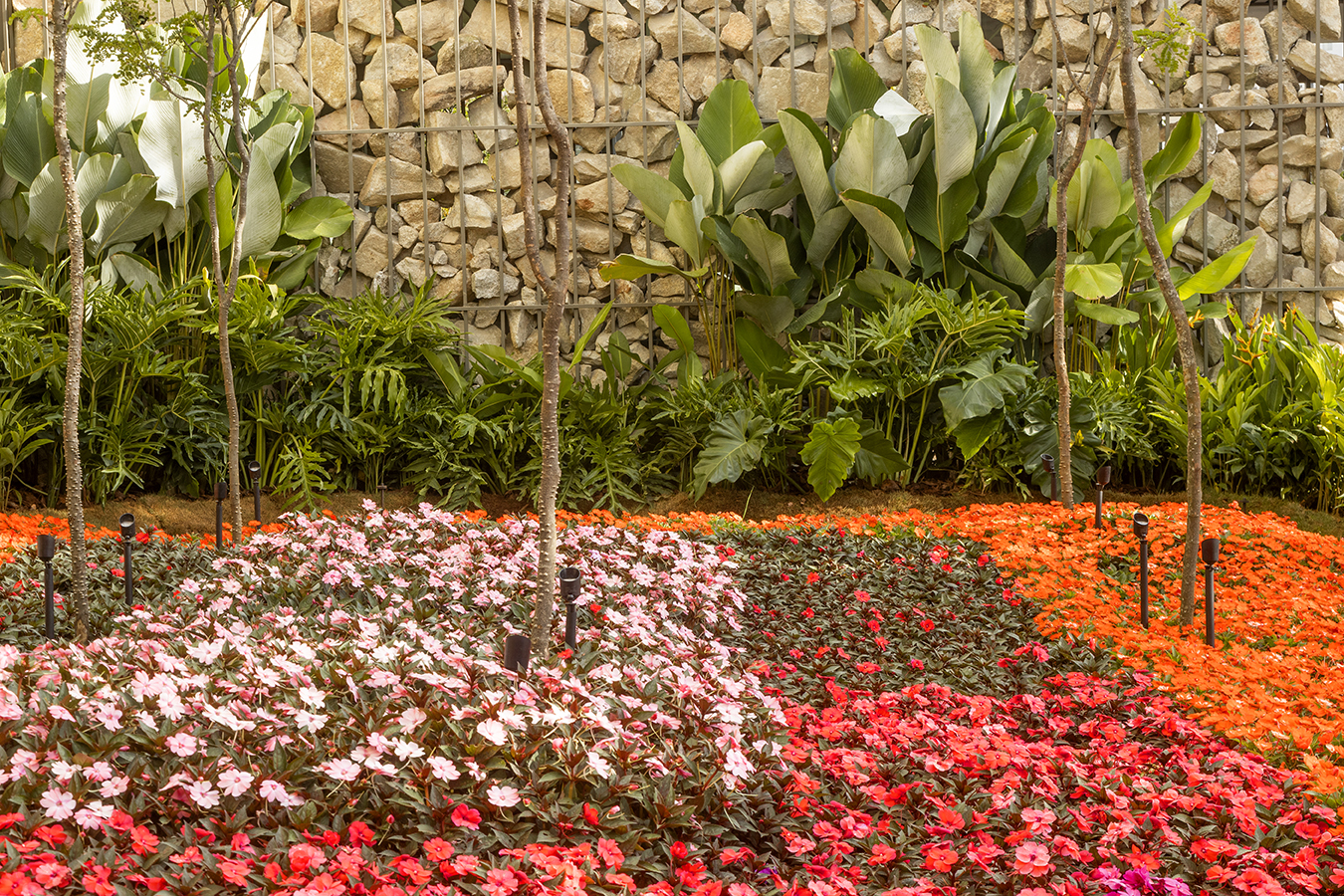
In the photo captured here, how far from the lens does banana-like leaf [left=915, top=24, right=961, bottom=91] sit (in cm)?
569

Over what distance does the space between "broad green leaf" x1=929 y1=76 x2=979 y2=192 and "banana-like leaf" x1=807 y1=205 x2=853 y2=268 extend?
0.54 metres

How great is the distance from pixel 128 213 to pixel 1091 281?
514cm

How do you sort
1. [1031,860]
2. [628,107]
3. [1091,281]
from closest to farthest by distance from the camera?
[1031,860]
[1091,281]
[628,107]

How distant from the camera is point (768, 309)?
19.3 feet

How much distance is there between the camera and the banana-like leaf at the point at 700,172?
5.76 m

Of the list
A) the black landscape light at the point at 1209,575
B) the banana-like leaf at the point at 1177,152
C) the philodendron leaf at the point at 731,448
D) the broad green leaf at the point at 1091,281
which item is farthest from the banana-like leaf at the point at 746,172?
the black landscape light at the point at 1209,575

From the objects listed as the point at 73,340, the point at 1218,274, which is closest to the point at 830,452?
the point at 1218,274

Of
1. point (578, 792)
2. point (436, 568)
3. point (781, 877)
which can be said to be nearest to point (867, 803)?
point (781, 877)

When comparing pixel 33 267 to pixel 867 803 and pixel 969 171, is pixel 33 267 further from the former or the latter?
pixel 867 803

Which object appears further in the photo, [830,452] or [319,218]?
[319,218]

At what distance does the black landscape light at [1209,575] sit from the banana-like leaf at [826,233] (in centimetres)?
311

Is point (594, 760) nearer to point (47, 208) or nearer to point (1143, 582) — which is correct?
point (1143, 582)

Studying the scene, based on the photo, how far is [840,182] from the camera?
18.9 ft

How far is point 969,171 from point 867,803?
170 inches
